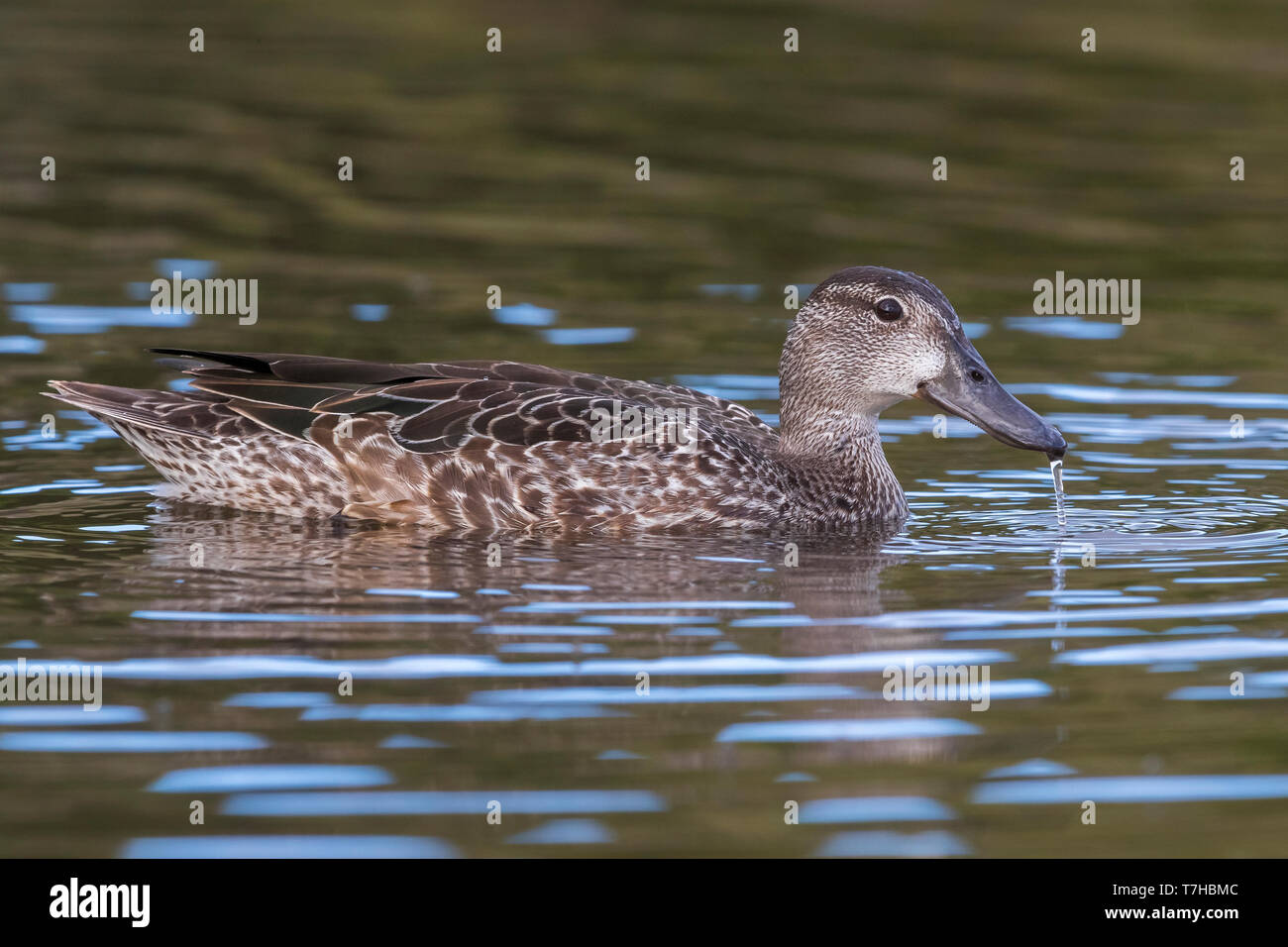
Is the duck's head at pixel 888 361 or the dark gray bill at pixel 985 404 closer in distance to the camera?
the dark gray bill at pixel 985 404

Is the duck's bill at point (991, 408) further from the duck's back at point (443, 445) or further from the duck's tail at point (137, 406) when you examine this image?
the duck's tail at point (137, 406)

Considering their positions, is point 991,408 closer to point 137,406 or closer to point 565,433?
point 565,433

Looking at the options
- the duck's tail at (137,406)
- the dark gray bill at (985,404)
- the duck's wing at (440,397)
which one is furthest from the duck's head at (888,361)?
the duck's tail at (137,406)

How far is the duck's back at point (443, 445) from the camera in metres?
11.3

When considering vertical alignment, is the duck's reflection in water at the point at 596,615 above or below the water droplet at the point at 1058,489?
below

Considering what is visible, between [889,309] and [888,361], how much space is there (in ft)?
0.93

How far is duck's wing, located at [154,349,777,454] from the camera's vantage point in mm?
11352

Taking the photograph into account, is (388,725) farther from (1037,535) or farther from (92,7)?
(92,7)

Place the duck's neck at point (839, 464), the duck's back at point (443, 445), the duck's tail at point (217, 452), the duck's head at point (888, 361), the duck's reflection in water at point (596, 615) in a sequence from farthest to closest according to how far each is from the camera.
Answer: the duck's neck at point (839, 464)
the duck's tail at point (217, 452)
the duck's head at point (888, 361)
the duck's back at point (443, 445)
the duck's reflection in water at point (596, 615)

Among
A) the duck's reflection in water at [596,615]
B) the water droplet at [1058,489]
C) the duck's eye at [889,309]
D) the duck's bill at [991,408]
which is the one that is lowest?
the duck's reflection in water at [596,615]

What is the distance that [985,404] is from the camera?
1149 centimetres

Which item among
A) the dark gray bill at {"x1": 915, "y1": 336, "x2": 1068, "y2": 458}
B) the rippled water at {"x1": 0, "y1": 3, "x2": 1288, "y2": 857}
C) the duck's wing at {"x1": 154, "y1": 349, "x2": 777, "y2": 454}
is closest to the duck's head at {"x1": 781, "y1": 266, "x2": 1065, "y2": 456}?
the dark gray bill at {"x1": 915, "y1": 336, "x2": 1068, "y2": 458}

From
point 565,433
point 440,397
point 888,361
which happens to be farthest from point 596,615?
point 888,361

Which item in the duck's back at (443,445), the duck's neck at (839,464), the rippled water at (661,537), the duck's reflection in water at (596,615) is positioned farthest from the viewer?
the duck's neck at (839,464)
